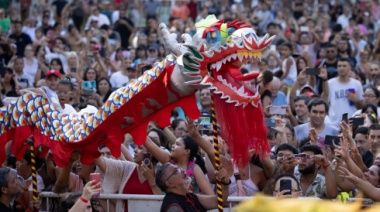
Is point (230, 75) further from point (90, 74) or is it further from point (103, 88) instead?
point (90, 74)

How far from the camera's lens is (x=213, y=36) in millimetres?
7797

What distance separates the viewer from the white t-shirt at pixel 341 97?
1424 cm

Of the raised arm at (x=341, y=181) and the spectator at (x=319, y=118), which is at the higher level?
the spectator at (x=319, y=118)

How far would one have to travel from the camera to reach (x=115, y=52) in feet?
64.3

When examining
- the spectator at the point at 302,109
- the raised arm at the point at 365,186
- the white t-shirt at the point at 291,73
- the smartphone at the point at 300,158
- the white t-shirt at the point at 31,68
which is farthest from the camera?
the white t-shirt at the point at 31,68

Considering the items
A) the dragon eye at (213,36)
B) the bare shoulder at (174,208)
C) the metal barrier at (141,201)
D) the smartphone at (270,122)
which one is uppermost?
the dragon eye at (213,36)

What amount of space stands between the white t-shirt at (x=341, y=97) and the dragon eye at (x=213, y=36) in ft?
21.6

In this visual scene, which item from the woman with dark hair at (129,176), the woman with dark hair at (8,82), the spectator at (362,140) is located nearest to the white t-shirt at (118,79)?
the woman with dark hair at (8,82)

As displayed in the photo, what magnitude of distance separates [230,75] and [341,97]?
6761 mm

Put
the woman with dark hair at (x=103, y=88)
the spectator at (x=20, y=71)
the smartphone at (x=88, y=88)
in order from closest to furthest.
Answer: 1. the smartphone at (x=88, y=88)
2. the woman with dark hair at (x=103, y=88)
3. the spectator at (x=20, y=71)

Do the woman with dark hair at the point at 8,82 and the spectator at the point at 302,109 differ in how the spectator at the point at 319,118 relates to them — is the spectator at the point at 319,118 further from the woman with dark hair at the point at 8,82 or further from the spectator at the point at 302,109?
the woman with dark hair at the point at 8,82

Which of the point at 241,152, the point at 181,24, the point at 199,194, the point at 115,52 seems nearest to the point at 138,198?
the point at 199,194

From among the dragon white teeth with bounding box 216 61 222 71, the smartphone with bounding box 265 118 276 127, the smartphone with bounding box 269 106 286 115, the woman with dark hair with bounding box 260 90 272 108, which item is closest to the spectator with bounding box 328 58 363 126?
the woman with dark hair with bounding box 260 90 272 108

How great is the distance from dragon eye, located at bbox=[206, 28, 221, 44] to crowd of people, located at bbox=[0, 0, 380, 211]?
0.54 m
